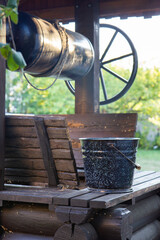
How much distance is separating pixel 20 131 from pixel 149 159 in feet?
41.3

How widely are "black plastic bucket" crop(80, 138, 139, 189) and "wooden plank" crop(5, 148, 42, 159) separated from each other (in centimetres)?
49

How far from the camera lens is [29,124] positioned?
3658 millimetres

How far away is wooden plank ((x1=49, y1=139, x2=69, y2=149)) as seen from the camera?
3.55m

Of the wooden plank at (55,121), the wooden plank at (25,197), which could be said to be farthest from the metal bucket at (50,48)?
the wooden plank at (25,197)

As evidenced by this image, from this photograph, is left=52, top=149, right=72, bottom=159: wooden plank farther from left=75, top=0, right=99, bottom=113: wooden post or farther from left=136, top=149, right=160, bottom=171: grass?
left=136, top=149, right=160, bottom=171: grass

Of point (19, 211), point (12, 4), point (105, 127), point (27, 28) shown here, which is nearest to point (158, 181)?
point (105, 127)

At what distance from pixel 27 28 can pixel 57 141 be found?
1.10 meters

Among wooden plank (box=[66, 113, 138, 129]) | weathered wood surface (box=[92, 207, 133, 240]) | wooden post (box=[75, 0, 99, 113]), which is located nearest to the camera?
→ weathered wood surface (box=[92, 207, 133, 240])

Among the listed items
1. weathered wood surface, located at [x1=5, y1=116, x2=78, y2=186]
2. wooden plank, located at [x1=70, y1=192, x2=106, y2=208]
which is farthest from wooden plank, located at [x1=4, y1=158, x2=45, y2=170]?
wooden plank, located at [x1=70, y1=192, x2=106, y2=208]

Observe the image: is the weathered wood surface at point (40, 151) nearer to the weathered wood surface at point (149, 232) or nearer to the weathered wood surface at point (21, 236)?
the weathered wood surface at point (21, 236)

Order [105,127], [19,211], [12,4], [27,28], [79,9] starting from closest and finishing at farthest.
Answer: [12,4], [19,211], [27,28], [105,127], [79,9]

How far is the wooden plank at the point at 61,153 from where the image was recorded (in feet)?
11.7

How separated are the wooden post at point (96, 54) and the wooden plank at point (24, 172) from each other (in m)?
1.41

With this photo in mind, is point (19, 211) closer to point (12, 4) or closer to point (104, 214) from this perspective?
point (104, 214)
